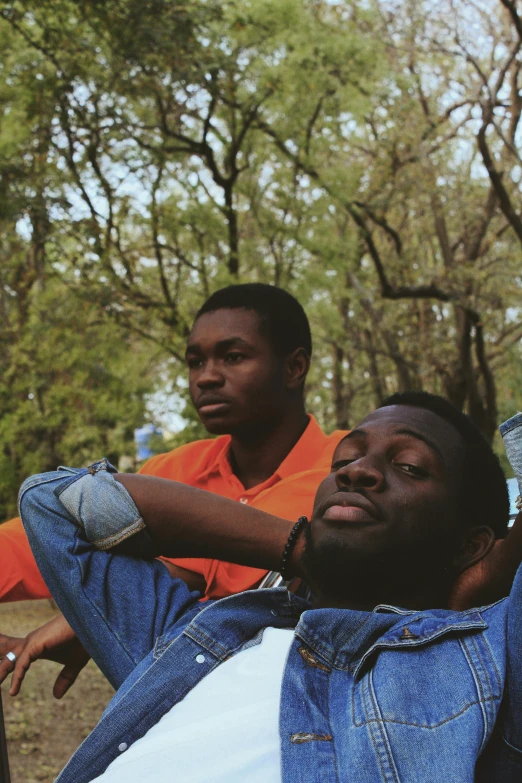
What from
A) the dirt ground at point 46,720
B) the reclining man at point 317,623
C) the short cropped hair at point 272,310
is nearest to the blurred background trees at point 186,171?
the dirt ground at point 46,720

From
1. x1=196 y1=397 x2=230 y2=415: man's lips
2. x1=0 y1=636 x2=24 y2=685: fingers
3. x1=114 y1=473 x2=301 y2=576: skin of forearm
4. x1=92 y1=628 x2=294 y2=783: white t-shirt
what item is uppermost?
x1=196 y1=397 x2=230 y2=415: man's lips

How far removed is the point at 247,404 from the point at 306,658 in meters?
1.25

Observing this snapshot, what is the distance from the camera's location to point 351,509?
1.82m

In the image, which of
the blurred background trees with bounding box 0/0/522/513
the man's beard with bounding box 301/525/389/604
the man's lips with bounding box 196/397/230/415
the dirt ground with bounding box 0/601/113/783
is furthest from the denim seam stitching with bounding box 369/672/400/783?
the blurred background trees with bounding box 0/0/522/513

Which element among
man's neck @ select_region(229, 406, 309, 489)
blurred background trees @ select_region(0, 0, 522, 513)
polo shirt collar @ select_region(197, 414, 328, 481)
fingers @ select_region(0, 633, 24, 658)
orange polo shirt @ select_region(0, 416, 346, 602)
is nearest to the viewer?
fingers @ select_region(0, 633, 24, 658)

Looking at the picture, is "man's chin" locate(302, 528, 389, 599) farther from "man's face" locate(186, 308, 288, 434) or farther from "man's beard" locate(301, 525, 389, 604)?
"man's face" locate(186, 308, 288, 434)

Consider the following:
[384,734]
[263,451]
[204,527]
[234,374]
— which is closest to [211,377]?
[234,374]

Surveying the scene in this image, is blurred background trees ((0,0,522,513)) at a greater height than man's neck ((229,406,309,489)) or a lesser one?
greater

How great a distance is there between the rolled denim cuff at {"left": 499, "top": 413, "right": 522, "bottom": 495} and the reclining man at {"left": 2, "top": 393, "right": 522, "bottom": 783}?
0.70ft

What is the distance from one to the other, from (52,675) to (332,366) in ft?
42.3

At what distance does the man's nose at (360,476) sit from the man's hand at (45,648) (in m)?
0.80

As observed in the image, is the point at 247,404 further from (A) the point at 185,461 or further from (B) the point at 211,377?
(A) the point at 185,461

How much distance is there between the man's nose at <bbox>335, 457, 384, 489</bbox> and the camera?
1.86 meters

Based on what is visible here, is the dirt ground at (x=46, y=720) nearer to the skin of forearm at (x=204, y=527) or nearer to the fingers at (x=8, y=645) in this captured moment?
the fingers at (x=8, y=645)
